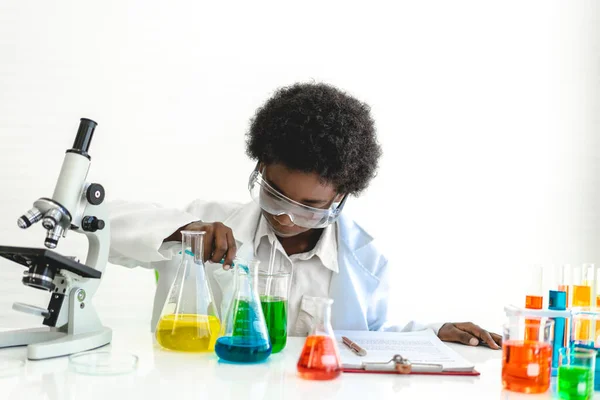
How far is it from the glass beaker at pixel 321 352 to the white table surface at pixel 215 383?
0.06ft

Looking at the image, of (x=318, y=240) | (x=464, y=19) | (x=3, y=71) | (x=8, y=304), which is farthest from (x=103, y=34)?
(x=464, y=19)

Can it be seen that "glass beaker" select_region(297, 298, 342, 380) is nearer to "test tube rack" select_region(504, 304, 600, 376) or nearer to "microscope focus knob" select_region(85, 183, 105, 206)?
"test tube rack" select_region(504, 304, 600, 376)

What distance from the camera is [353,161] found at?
2.01 m

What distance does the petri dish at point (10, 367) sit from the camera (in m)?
1.22

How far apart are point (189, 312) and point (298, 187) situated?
57cm

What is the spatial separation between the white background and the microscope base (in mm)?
1581

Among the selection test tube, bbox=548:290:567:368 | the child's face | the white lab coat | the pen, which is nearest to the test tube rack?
test tube, bbox=548:290:567:368

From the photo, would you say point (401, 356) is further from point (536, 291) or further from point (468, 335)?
point (468, 335)

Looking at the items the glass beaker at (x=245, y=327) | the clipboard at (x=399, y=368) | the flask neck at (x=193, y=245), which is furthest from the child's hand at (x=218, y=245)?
the clipboard at (x=399, y=368)

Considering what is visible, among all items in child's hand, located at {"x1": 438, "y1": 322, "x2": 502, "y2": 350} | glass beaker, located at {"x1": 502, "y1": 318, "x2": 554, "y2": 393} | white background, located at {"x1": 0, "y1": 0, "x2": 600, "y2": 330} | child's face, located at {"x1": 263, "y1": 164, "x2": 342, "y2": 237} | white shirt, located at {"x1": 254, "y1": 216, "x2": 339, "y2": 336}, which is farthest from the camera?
white background, located at {"x1": 0, "y1": 0, "x2": 600, "y2": 330}

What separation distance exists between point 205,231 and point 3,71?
6.06 ft

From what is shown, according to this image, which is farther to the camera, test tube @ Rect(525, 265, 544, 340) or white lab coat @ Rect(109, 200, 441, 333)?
white lab coat @ Rect(109, 200, 441, 333)

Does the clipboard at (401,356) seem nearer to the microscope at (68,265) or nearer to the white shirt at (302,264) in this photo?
the white shirt at (302,264)

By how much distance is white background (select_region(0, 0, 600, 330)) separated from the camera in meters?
3.07
